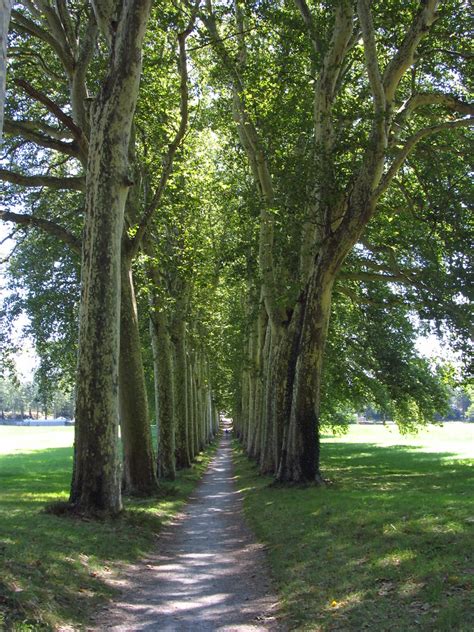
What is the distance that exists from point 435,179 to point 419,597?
11.6 m

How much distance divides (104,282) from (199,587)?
209 inches

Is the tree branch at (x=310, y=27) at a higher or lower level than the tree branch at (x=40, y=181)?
higher

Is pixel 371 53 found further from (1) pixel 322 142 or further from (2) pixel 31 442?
(2) pixel 31 442

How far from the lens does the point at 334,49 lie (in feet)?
46.9

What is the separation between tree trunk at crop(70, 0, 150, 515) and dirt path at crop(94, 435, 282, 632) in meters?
1.76

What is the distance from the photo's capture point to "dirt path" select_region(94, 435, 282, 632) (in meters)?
6.40

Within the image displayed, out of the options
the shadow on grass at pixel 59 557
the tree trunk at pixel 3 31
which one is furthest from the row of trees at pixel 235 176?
the tree trunk at pixel 3 31

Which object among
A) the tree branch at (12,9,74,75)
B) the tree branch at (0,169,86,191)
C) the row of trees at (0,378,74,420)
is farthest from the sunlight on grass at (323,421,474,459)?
the row of trees at (0,378,74,420)

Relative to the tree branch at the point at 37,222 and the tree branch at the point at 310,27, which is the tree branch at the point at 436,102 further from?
the tree branch at the point at 37,222

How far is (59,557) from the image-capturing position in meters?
7.76

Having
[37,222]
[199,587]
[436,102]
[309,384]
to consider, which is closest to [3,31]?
[199,587]

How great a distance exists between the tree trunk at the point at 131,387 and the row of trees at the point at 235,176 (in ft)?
0.15

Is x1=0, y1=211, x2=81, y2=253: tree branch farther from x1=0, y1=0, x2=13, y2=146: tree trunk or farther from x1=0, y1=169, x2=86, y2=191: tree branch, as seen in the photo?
x1=0, y1=0, x2=13, y2=146: tree trunk

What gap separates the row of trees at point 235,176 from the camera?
11.0 metres
